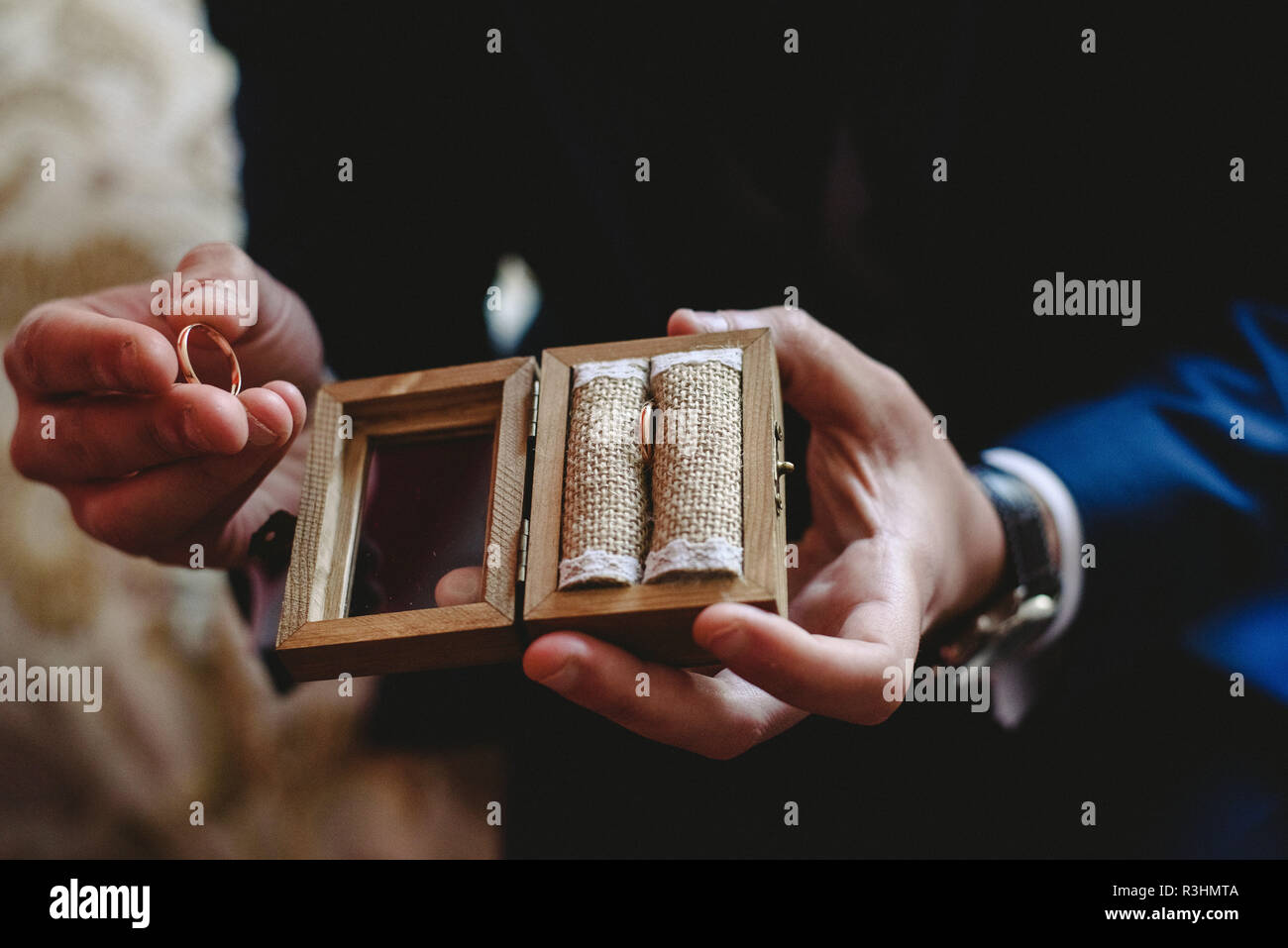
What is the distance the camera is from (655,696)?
0.73 m

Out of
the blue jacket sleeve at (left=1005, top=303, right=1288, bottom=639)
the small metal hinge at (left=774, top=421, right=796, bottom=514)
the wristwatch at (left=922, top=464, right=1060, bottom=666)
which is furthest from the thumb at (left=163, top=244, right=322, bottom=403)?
the blue jacket sleeve at (left=1005, top=303, right=1288, bottom=639)

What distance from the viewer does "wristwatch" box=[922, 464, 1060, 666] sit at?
111cm

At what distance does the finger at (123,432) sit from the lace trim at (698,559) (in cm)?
43

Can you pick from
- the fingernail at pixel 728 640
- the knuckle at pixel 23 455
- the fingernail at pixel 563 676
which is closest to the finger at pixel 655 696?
the fingernail at pixel 563 676

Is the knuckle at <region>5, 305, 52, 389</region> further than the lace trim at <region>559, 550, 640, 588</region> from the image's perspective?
Yes

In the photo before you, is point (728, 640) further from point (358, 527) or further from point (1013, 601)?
point (1013, 601)

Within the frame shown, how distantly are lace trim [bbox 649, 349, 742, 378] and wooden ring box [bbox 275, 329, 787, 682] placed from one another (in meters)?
0.02

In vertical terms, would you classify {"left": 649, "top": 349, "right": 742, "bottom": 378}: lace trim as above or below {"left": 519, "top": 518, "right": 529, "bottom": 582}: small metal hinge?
above

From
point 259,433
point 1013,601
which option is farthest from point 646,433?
point 1013,601

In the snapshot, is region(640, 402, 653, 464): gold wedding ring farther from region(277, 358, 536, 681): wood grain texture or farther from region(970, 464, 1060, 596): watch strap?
region(970, 464, 1060, 596): watch strap

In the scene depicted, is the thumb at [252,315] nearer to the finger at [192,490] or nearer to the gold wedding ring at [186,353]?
the gold wedding ring at [186,353]

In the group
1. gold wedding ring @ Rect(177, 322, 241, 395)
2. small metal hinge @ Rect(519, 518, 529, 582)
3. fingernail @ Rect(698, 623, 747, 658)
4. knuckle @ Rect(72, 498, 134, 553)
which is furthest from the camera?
knuckle @ Rect(72, 498, 134, 553)

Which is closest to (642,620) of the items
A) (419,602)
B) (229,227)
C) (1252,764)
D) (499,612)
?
(499,612)

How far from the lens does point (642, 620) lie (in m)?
0.69
